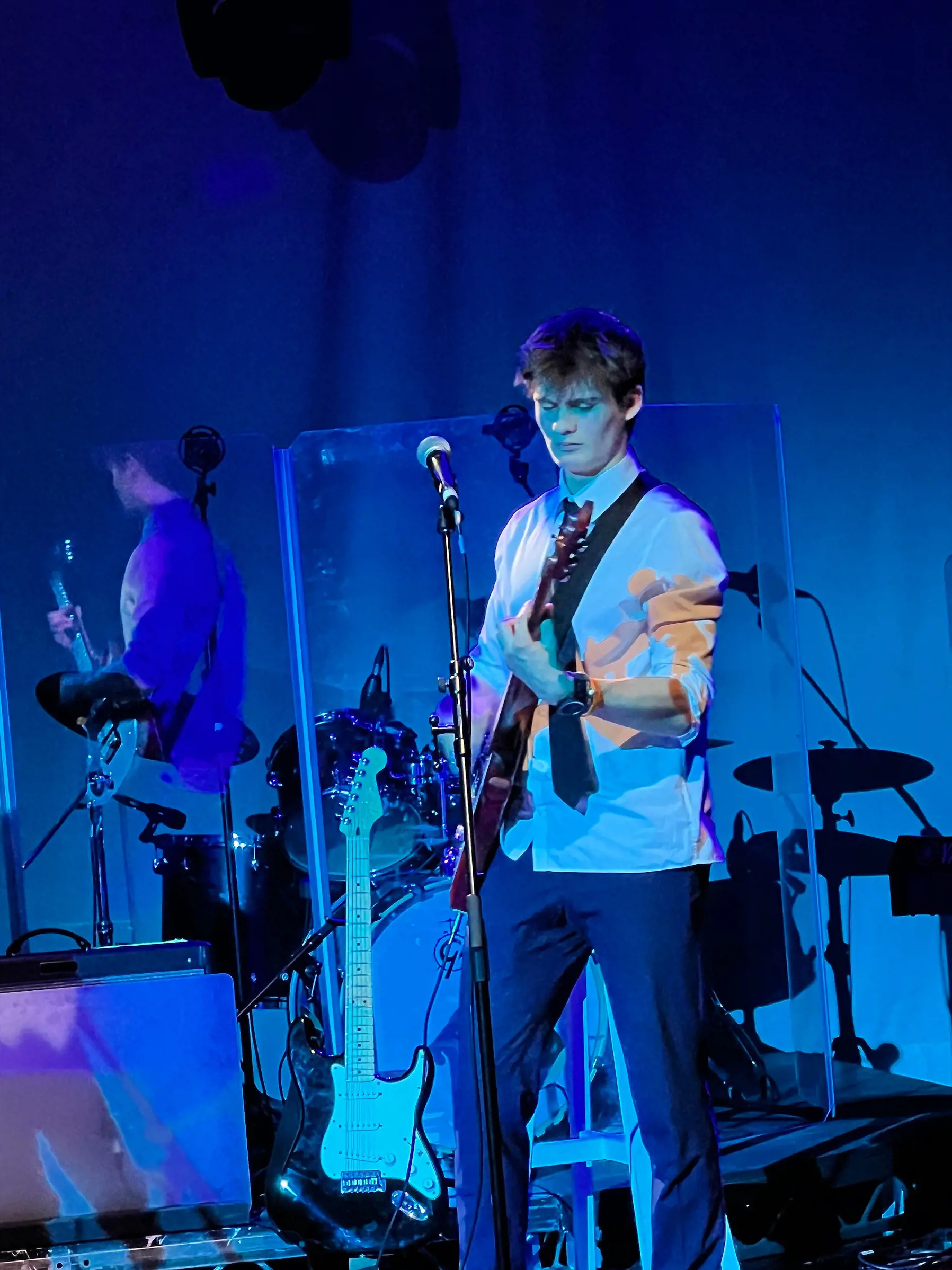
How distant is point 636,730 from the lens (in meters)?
2.39

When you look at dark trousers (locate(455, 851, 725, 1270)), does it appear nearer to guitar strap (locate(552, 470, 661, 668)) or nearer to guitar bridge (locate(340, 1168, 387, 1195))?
guitar strap (locate(552, 470, 661, 668))

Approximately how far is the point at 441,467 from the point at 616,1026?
40.0 inches

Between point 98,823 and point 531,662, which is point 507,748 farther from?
point 98,823

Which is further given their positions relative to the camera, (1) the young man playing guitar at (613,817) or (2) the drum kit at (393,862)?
(2) the drum kit at (393,862)

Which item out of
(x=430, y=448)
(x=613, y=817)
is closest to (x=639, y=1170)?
(x=613, y=817)

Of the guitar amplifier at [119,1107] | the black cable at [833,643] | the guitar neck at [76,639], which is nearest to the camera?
the guitar amplifier at [119,1107]

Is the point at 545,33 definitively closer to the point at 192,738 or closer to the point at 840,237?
the point at 840,237

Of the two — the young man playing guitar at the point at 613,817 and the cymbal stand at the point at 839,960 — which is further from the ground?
the young man playing guitar at the point at 613,817

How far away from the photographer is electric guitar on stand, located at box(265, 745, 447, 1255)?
294 centimetres

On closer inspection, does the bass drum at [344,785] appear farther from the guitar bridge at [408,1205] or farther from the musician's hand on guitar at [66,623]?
the guitar bridge at [408,1205]

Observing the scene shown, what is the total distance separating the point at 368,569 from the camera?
4059 mm

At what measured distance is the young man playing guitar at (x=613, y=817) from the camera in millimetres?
2320

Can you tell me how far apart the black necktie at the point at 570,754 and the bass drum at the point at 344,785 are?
3.44ft

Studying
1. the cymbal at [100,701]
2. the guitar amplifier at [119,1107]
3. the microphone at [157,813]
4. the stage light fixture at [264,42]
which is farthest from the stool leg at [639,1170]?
the stage light fixture at [264,42]
